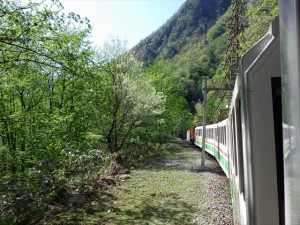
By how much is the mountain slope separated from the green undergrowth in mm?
147514

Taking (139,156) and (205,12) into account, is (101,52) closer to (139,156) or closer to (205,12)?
(139,156)

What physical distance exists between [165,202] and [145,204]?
0.66m

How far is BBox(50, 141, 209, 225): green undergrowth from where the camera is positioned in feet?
26.2

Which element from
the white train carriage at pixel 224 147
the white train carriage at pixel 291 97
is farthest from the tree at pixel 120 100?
the white train carriage at pixel 291 97

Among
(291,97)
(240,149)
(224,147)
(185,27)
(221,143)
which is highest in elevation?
(185,27)

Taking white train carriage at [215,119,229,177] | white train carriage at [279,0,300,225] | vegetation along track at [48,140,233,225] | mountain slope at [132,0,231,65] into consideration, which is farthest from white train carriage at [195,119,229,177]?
mountain slope at [132,0,231,65]

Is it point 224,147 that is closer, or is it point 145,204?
point 145,204

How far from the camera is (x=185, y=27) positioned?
17175 cm

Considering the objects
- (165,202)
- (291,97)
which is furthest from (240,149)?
(165,202)

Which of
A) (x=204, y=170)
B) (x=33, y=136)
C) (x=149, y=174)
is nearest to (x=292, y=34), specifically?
(x=33, y=136)

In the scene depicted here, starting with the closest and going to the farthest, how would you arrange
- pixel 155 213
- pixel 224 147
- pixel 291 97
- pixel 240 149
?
pixel 291 97 → pixel 240 149 → pixel 155 213 → pixel 224 147

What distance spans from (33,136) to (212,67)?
105 meters

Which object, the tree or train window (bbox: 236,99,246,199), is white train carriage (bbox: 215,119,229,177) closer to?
train window (bbox: 236,99,246,199)

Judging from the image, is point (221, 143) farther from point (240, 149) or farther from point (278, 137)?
point (278, 137)
